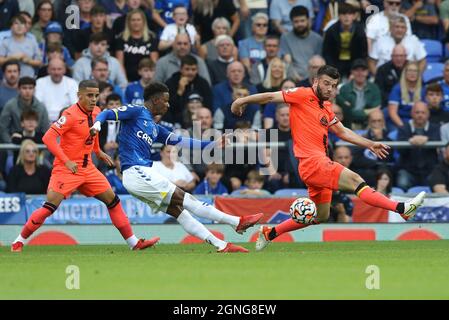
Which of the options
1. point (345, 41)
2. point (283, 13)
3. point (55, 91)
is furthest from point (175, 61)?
point (345, 41)

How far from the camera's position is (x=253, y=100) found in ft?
49.5

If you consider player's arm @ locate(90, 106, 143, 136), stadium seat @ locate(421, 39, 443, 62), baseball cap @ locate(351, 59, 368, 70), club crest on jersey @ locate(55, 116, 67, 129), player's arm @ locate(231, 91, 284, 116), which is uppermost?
stadium seat @ locate(421, 39, 443, 62)

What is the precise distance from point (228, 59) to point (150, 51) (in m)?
1.52

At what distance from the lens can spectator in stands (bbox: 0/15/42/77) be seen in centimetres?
2200

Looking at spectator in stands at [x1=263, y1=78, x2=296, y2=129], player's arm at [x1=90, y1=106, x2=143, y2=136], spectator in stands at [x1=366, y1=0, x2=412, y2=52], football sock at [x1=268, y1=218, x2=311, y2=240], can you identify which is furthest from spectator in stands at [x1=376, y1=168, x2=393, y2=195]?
player's arm at [x1=90, y1=106, x2=143, y2=136]

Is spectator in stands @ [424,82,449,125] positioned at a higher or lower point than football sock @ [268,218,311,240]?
higher

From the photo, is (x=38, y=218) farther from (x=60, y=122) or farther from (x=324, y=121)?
(x=324, y=121)

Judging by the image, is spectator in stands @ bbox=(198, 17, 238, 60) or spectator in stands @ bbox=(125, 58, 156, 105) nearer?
spectator in stands @ bbox=(125, 58, 156, 105)

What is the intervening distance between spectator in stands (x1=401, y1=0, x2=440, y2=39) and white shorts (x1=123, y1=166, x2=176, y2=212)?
10410mm

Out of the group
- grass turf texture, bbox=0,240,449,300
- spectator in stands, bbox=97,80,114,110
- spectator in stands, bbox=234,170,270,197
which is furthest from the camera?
spectator in stands, bbox=97,80,114,110

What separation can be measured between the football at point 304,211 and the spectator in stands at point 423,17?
9786mm

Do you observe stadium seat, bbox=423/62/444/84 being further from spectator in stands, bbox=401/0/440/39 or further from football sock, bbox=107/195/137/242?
football sock, bbox=107/195/137/242
